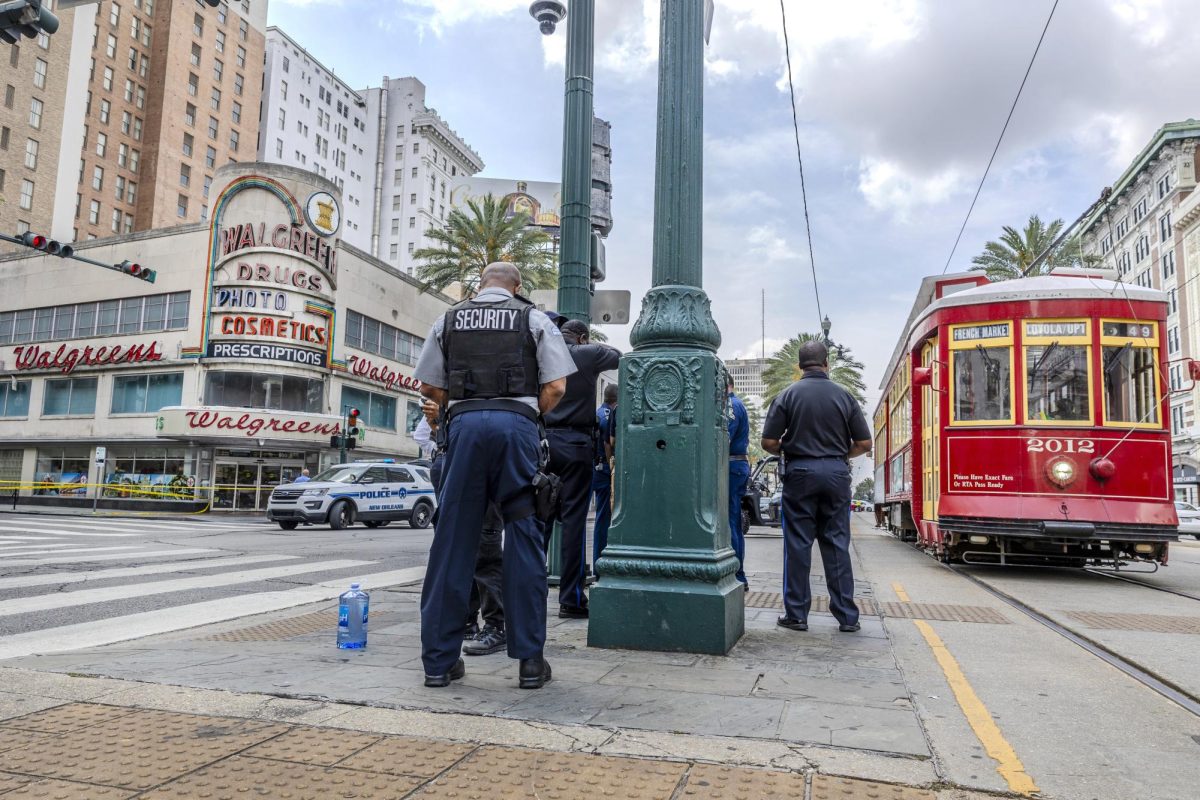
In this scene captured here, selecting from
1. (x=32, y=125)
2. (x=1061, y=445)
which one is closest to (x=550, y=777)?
(x=1061, y=445)

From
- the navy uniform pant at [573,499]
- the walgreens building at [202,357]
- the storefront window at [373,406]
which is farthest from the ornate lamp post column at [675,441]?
the storefront window at [373,406]

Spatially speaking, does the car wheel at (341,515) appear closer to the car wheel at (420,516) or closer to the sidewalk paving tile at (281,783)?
the car wheel at (420,516)

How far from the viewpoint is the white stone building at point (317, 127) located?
72438 mm

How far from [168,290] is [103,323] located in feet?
14.6

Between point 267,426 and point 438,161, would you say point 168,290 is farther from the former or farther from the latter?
point 438,161

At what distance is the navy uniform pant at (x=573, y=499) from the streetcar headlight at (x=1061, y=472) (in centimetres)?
592

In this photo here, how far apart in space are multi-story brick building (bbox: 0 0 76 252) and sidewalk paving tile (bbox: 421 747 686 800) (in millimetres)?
53785

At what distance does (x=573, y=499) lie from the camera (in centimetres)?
563

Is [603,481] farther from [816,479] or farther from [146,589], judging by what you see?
[146,589]

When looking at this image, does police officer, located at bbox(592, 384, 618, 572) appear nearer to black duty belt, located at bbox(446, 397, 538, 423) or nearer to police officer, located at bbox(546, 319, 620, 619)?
police officer, located at bbox(546, 319, 620, 619)

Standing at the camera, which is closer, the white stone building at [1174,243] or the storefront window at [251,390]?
the storefront window at [251,390]

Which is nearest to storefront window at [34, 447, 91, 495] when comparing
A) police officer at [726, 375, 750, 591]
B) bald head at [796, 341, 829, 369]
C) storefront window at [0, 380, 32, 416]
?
storefront window at [0, 380, 32, 416]

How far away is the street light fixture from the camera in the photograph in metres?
9.41

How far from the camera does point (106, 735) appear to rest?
112 inches
